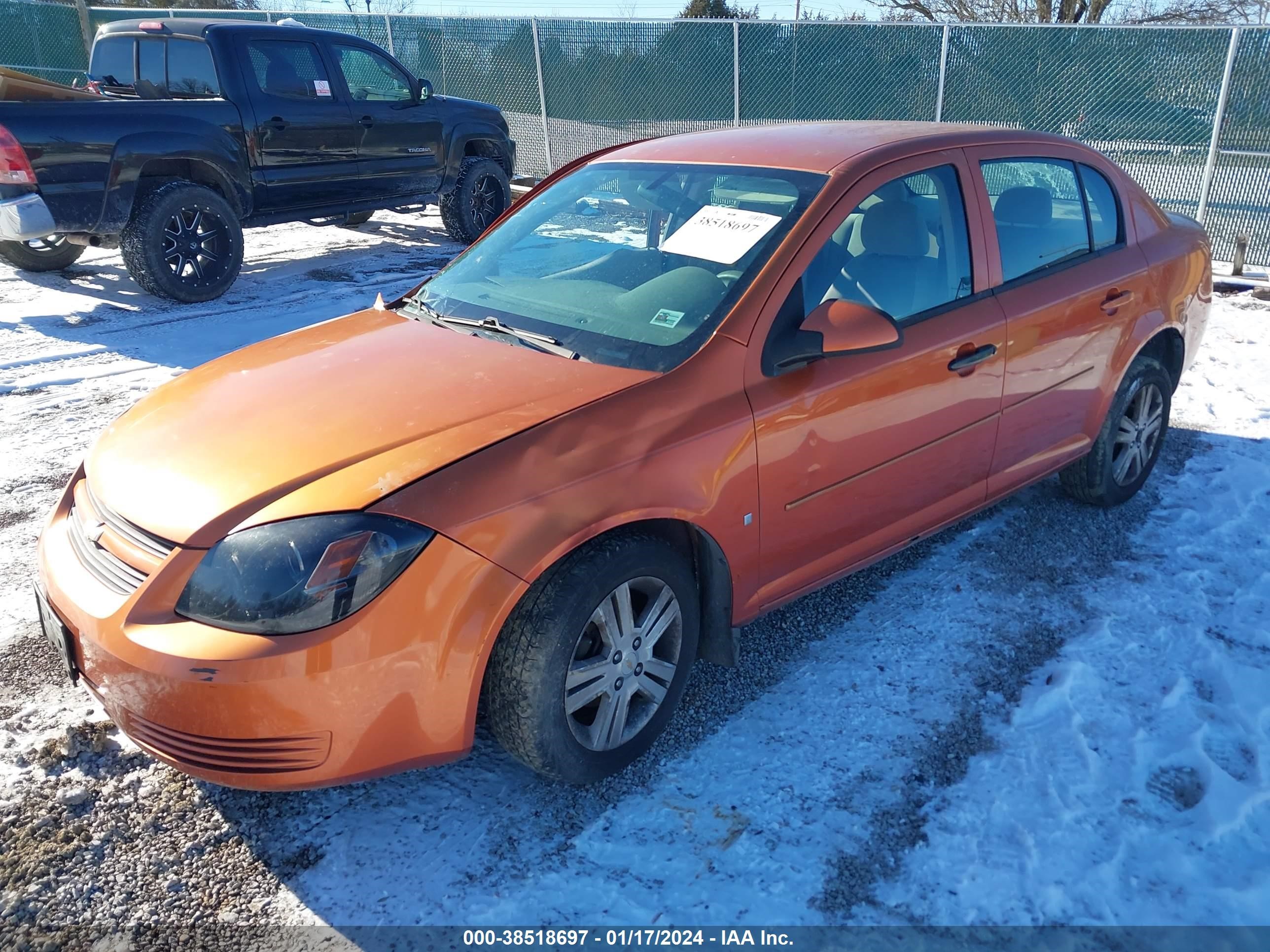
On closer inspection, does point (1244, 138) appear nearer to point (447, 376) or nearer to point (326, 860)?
point (447, 376)

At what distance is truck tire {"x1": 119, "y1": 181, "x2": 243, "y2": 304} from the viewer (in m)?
7.69

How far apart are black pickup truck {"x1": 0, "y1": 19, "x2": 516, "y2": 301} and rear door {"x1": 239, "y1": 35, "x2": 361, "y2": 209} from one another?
0.01 metres

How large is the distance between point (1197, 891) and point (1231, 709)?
90cm

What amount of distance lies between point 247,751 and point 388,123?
28.4 feet

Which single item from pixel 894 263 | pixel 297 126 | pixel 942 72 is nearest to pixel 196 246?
pixel 297 126

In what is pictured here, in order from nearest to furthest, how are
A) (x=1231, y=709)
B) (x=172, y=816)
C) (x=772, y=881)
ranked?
(x=772, y=881), (x=172, y=816), (x=1231, y=709)

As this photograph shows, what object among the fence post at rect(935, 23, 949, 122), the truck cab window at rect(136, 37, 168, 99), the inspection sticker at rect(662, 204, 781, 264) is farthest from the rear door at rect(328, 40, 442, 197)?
the inspection sticker at rect(662, 204, 781, 264)

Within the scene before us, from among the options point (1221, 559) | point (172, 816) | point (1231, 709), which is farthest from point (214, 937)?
point (1221, 559)

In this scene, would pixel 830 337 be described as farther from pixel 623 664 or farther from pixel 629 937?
pixel 629 937

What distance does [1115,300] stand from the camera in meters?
4.11

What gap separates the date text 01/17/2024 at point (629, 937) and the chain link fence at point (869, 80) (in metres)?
10.1

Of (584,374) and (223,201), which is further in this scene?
(223,201)

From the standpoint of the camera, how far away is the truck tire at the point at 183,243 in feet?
25.2

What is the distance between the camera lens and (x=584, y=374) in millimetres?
2838
